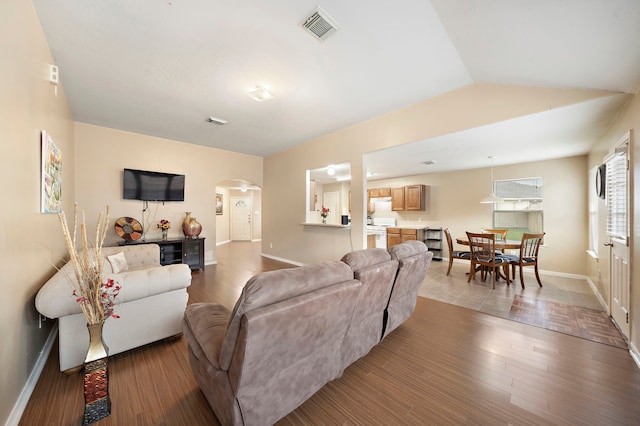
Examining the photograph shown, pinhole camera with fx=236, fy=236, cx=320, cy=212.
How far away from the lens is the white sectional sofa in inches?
67.2

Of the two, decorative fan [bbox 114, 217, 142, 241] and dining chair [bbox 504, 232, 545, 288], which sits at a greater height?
decorative fan [bbox 114, 217, 142, 241]

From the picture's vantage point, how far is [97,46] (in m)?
2.21

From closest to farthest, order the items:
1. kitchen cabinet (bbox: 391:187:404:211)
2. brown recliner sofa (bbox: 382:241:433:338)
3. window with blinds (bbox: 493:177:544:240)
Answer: brown recliner sofa (bbox: 382:241:433:338) → window with blinds (bbox: 493:177:544:240) → kitchen cabinet (bbox: 391:187:404:211)

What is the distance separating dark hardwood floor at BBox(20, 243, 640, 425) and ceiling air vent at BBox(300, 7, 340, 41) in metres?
2.81

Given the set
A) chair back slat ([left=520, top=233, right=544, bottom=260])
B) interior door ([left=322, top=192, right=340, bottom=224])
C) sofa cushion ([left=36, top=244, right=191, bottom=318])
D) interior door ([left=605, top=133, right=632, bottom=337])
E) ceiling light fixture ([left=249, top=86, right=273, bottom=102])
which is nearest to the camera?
sofa cushion ([left=36, top=244, right=191, bottom=318])

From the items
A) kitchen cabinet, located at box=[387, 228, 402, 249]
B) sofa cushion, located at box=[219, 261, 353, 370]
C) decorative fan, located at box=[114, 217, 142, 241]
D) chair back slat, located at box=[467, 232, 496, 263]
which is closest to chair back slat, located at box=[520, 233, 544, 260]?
chair back slat, located at box=[467, 232, 496, 263]

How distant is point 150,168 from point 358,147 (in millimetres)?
4212

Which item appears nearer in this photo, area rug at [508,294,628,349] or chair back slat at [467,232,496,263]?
area rug at [508,294,628,349]

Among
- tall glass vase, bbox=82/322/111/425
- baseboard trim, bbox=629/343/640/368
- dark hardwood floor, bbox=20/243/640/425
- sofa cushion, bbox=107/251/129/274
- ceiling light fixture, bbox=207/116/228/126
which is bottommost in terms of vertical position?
dark hardwood floor, bbox=20/243/640/425

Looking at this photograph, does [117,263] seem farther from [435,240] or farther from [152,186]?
[435,240]

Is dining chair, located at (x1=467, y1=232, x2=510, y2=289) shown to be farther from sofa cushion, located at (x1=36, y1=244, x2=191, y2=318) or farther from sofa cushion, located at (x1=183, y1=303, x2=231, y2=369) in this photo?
sofa cushion, located at (x1=36, y1=244, x2=191, y2=318)

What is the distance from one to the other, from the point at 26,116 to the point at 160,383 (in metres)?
2.15

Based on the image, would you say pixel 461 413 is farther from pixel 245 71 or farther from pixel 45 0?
pixel 45 0

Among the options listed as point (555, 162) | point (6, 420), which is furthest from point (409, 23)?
point (555, 162)
